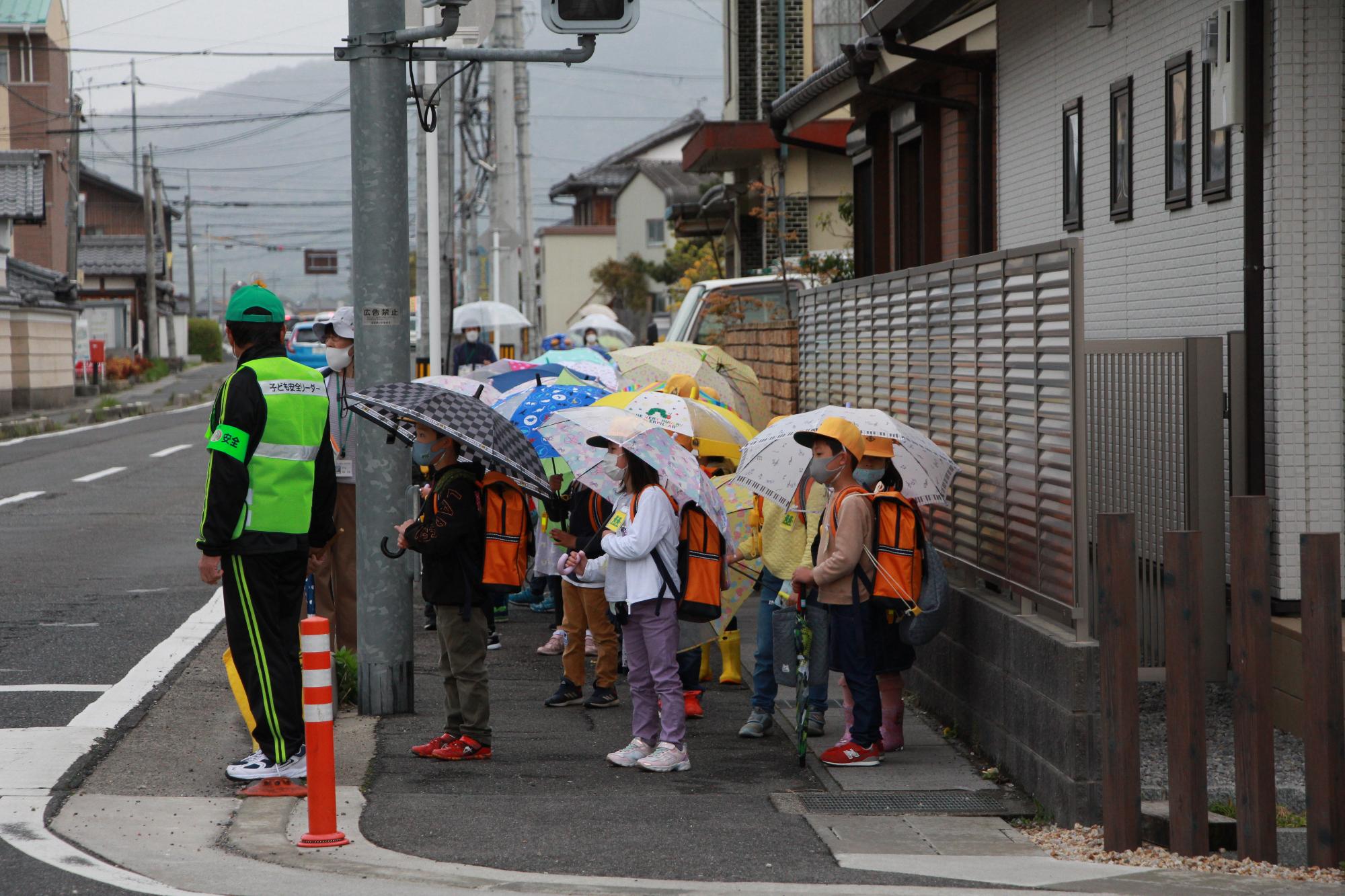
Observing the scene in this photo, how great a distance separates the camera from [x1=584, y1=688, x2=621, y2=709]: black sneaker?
8883 millimetres

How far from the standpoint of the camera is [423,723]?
26.6 feet

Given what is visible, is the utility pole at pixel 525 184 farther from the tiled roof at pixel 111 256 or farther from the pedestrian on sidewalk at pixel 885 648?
the tiled roof at pixel 111 256

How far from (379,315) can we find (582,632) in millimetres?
2210

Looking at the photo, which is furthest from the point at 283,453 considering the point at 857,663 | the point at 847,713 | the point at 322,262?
the point at 322,262

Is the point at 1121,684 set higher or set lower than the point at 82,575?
higher

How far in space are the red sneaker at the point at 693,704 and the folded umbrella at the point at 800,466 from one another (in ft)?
4.67

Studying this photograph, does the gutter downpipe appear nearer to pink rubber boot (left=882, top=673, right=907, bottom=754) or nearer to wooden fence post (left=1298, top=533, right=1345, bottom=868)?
wooden fence post (left=1298, top=533, right=1345, bottom=868)

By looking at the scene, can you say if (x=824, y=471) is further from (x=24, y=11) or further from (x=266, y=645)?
(x=24, y=11)

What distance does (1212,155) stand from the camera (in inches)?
318

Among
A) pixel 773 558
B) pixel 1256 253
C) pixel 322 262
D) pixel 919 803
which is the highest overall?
pixel 322 262

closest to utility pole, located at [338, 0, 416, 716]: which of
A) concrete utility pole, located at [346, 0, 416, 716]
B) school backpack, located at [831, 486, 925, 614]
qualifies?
concrete utility pole, located at [346, 0, 416, 716]

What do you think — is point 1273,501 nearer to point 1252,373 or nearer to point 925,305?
point 1252,373

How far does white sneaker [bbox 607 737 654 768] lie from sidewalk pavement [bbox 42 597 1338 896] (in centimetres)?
10

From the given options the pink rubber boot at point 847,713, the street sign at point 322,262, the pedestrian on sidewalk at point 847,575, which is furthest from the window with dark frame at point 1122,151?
the street sign at point 322,262
